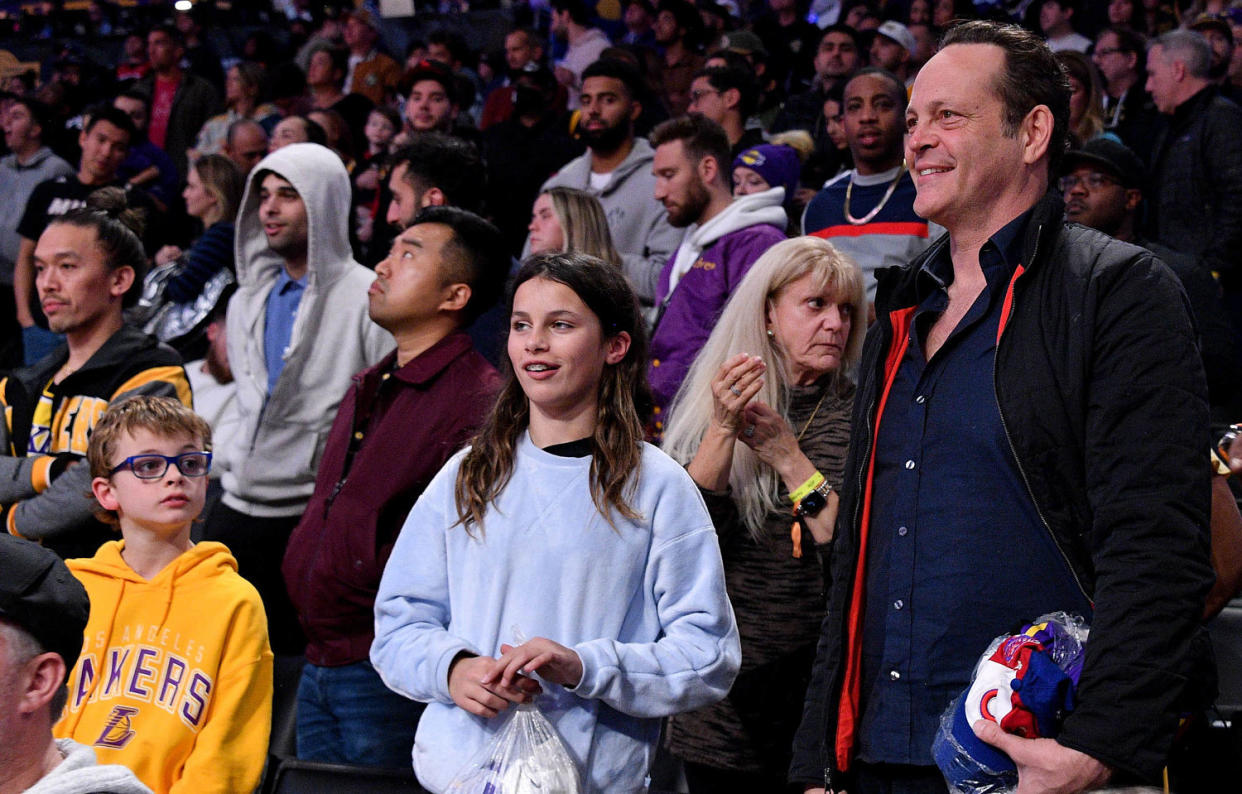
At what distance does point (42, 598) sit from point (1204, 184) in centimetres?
590

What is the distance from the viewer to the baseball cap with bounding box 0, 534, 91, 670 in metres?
2.02

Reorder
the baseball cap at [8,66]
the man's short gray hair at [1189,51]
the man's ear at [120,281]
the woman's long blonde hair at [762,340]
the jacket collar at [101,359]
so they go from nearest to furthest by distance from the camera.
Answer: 1. the woman's long blonde hair at [762,340]
2. the jacket collar at [101,359]
3. the man's ear at [120,281]
4. the man's short gray hair at [1189,51]
5. the baseball cap at [8,66]

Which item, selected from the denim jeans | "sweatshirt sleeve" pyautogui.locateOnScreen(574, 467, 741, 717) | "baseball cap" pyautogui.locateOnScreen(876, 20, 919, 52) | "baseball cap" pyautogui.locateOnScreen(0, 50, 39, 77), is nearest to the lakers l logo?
the denim jeans

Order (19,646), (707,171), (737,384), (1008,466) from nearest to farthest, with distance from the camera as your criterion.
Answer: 1. (19,646)
2. (1008,466)
3. (737,384)
4. (707,171)

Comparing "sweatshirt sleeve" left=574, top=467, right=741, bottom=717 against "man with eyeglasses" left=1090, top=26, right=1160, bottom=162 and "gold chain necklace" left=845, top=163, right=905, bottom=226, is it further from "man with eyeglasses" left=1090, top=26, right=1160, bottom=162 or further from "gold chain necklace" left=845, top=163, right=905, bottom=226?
"man with eyeglasses" left=1090, top=26, right=1160, bottom=162

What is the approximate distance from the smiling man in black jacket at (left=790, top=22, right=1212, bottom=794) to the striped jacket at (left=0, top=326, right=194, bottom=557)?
7.95 ft

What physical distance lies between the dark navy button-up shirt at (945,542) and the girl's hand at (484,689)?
2.06 ft

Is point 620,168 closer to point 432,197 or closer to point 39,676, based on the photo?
point 432,197

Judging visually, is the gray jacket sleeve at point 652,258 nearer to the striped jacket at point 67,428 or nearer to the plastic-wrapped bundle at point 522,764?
the striped jacket at point 67,428

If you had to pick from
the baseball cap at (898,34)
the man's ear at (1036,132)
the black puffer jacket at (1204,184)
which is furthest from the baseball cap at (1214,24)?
the man's ear at (1036,132)

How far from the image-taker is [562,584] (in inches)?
104

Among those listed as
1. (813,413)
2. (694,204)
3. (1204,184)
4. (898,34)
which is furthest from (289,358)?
(898,34)

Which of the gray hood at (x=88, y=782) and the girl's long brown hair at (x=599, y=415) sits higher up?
the girl's long brown hair at (x=599, y=415)

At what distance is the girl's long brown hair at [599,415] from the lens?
271cm
